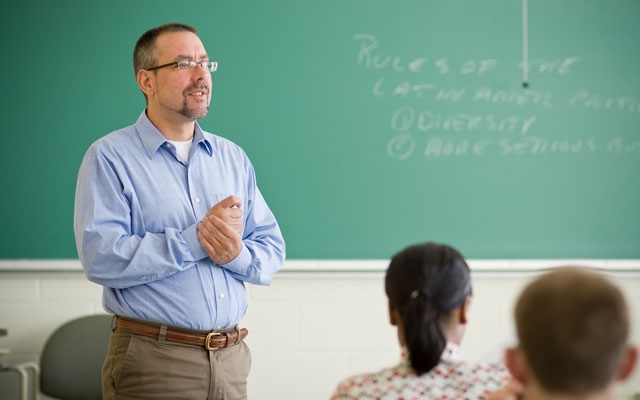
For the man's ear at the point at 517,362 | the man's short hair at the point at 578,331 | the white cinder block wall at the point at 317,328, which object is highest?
the man's short hair at the point at 578,331

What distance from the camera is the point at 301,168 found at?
3.41 m

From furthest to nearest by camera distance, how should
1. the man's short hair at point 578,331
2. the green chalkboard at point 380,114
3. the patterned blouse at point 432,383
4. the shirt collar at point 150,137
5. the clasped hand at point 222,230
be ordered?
the green chalkboard at point 380,114, the shirt collar at point 150,137, the clasped hand at point 222,230, the patterned blouse at point 432,383, the man's short hair at point 578,331

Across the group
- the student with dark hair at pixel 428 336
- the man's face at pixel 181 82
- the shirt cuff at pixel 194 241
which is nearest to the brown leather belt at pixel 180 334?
the shirt cuff at pixel 194 241

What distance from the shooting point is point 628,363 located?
1194 millimetres

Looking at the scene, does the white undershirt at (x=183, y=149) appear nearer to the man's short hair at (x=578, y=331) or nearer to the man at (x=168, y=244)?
the man at (x=168, y=244)

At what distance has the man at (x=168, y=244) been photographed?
2.36 metres

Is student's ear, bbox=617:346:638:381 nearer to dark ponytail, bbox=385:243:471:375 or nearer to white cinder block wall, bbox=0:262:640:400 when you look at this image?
dark ponytail, bbox=385:243:471:375

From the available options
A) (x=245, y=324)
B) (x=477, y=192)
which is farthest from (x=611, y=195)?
(x=245, y=324)

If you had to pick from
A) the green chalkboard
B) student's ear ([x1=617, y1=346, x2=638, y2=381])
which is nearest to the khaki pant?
the green chalkboard

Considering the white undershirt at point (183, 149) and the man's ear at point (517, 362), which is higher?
the white undershirt at point (183, 149)

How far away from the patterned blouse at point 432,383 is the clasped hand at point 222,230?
87cm

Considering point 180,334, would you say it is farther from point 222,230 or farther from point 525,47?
point 525,47

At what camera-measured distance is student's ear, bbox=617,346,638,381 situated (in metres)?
1.19

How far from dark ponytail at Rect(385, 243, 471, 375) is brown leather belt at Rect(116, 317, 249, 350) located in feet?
3.00
